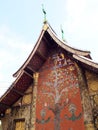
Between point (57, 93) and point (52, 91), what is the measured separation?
281mm

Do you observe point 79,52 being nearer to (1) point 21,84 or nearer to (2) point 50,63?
(2) point 50,63

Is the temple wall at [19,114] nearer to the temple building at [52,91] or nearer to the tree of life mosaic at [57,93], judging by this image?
the temple building at [52,91]

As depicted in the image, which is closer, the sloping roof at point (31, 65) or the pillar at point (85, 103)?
the pillar at point (85, 103)

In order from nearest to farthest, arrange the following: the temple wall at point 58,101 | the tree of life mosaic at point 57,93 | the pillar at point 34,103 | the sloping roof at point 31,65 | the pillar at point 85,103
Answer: the pillar at point 85,103 → the temple wall at point 58,101 → the tree of life mosaic at point 57,93 → the pillar at point 34,103 → the sloping roof at point 31,65

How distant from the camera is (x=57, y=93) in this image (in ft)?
23.9

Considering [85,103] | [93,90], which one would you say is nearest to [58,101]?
[85,103]

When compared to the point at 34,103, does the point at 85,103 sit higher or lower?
lower

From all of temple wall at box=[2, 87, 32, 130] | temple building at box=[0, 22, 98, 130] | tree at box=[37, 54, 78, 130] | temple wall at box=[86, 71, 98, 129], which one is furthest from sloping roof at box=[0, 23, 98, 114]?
temple wall at box=[86, 71, 98, 129]

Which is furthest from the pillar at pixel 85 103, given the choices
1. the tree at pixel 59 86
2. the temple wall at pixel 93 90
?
the tree at pixel 59 86

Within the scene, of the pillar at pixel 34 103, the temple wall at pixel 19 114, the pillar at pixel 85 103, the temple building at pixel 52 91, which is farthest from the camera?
the temple wall at pixel 19 114

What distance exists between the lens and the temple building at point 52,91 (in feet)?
21.0

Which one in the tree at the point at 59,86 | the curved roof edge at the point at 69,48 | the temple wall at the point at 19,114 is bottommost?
the temple wall at the point at 19,114

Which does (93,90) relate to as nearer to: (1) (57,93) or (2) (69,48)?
(1) (57,93)

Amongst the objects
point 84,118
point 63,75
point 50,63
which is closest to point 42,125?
point 84,118
